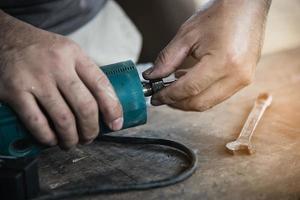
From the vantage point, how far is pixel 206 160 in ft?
2.71

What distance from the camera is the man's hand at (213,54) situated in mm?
835

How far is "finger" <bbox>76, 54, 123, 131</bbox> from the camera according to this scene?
74 cm

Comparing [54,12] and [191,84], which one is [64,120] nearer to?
[191,84]

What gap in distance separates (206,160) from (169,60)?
0.68 ft

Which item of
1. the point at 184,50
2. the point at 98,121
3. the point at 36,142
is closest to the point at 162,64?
the point at 184,50

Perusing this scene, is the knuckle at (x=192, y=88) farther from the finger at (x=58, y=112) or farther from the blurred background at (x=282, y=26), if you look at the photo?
the blurred background at (x=282, y=26)

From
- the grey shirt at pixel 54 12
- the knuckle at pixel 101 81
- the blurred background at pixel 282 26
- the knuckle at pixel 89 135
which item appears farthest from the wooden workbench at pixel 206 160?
the blurred background at pixel 282 26

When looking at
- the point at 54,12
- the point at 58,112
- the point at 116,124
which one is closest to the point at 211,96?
the point at 116,124

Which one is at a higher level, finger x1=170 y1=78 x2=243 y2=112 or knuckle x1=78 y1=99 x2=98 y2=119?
knuckle x1=78 y1=99 x2=98 y2=119

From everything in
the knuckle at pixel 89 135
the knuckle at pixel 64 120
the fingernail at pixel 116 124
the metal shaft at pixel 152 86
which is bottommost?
the knuckle at pixel 89 135

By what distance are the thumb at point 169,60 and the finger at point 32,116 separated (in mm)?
222

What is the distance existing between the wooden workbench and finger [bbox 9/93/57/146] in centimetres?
10

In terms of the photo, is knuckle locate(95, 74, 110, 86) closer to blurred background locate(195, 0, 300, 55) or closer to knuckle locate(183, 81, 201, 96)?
knuckle locate(183, 81, 201, 96)

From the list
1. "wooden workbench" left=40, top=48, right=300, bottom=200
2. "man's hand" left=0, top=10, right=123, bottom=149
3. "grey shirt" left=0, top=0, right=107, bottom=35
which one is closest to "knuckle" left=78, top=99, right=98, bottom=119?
"man's hand" left=0, top=10, right=123, bottom=149
